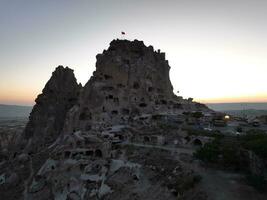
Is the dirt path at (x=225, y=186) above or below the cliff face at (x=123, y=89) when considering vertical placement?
below

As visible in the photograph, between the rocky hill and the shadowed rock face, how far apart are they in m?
0.33

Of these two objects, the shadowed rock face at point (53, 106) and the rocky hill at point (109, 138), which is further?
the shadowed rock face at point (53, 106)

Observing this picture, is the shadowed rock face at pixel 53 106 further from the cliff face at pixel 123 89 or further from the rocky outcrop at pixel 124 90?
the cliff face at pixel 123 89

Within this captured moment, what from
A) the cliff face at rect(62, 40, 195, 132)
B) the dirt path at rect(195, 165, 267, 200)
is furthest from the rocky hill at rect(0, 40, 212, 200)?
the dirt path at rect(195, 165, 267, 200)

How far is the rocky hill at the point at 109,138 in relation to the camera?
56.2 metres

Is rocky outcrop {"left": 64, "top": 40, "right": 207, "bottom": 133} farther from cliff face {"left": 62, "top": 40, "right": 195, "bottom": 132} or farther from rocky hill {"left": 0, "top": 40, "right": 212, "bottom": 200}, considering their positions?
rocky hill {"left": 0, "top": 40, "right": 212, "bottom": 200}

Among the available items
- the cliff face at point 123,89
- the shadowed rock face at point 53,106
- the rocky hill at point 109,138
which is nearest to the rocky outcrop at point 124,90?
the cliff face at point 123,89

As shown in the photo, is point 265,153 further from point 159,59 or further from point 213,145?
point 159,59

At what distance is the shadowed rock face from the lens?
347 feet

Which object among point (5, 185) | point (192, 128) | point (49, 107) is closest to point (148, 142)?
point (192, 128)

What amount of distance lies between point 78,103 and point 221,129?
151 feet

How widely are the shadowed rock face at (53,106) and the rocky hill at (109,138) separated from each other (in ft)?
1.08

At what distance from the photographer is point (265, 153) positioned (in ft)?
172

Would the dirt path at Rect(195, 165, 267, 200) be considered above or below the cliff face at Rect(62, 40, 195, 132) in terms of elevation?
below
